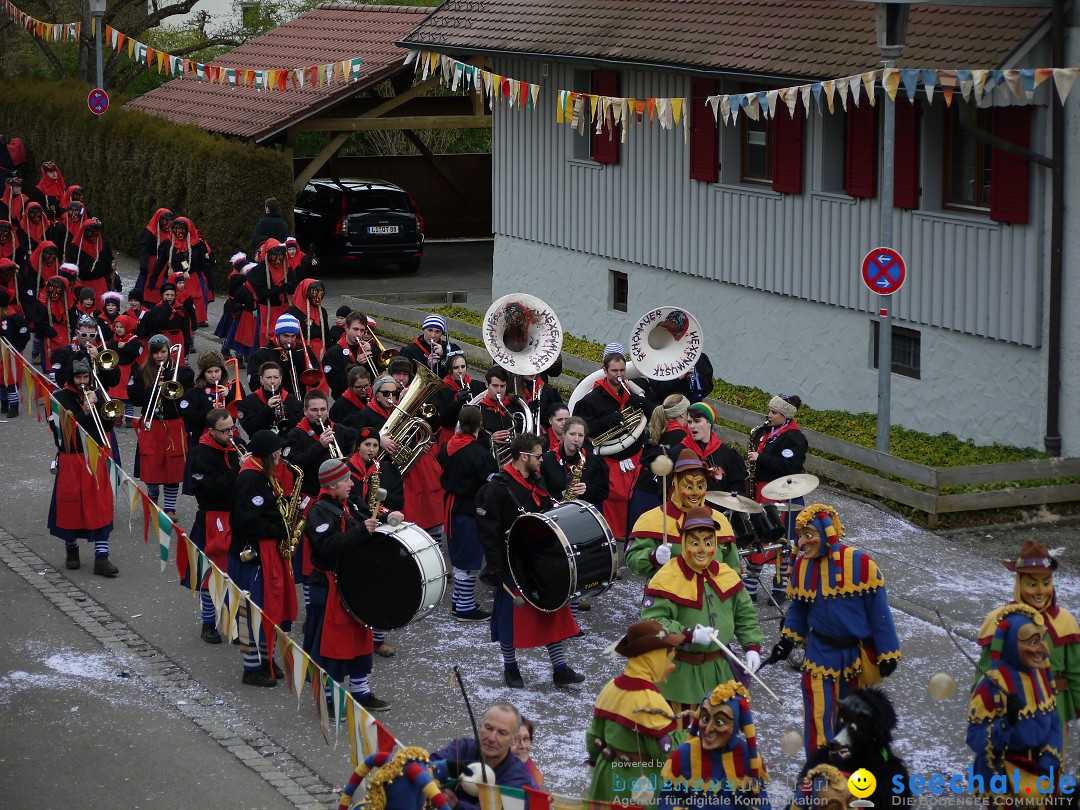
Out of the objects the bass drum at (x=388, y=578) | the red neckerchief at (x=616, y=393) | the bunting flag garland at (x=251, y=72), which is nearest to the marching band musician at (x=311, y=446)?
the bass drum at (x=388, y=578)

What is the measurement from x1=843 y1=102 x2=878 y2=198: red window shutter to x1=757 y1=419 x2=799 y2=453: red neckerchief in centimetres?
525

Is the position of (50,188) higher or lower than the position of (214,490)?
higher

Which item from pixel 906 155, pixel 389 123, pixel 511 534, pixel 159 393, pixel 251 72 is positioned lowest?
pixel 511 534

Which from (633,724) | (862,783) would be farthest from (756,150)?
(862,783)

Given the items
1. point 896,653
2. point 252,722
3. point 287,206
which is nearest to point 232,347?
point 287,206

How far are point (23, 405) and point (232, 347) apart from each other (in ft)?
7.72

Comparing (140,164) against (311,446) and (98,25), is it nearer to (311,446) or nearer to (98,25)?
(98,25)

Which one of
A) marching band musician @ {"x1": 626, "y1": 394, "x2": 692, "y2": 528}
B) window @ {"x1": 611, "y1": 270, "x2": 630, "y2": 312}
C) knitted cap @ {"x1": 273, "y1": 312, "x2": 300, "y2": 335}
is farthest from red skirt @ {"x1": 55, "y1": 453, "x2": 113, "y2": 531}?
window @ {"x1": 611, "y1": 270, "x2": 630, "y2": 312}

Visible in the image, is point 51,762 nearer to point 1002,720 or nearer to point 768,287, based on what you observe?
point 1002,720

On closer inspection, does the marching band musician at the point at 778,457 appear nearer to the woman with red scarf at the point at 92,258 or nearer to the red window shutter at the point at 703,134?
the red window shutter at the point at 703,134

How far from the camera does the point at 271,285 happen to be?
17.9 metres

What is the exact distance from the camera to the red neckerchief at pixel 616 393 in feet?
41.4

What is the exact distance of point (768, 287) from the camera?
1772 cm

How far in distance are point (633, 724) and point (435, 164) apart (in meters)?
22.0
